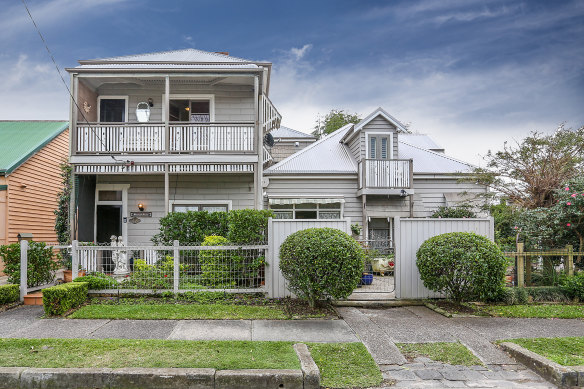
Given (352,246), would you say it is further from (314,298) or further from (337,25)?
(337,25)

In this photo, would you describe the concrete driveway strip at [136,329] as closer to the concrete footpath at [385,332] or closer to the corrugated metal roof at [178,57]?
the concrete footpath at [385,332]

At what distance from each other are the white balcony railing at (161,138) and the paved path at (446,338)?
6938 millimetres

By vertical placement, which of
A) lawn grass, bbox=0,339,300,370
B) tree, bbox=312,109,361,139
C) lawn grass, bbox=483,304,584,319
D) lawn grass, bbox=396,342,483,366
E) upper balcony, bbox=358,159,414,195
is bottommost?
lawn grass, bbox=483,304,584,319

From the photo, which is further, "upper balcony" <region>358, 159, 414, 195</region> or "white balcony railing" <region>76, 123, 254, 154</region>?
"upper balcony" <region>358, 159, 414, 195</region>

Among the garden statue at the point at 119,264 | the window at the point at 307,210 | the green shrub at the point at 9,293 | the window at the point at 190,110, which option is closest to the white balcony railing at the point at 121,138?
the window at the point at 190,110

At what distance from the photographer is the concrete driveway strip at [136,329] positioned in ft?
18.5

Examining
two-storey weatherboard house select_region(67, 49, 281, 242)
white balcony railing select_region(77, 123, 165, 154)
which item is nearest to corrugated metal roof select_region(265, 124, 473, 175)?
two-storey weatherboard house select_region(67, 49, 281, 242)

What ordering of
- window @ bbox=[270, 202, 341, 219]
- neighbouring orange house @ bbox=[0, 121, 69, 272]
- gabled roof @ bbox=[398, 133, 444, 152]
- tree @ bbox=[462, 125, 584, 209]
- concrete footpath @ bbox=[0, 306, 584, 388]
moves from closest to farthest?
1. concrete footpath @ bbox=[0, 306, 584, 388]
2. tree @ bbox=[462, 125, 584, 209]
3. neighbouring orange house @ bbox=[0, 121, 69, 272]
4. window @ bbox=[270, 202, 341, 219]
5. gabled roof @ bbox=[398, 133, 444, 152]

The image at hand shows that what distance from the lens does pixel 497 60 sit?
44.1ft

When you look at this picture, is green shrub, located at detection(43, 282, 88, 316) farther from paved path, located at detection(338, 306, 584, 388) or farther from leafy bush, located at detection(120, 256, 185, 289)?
paved path, located at detection(338, 306, 584, 388)

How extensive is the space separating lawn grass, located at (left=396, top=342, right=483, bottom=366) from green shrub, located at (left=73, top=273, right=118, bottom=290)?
239 inches

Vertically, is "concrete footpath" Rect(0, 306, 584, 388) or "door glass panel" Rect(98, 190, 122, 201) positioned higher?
"door glass panel" Rect(98, 190, 122, 201)

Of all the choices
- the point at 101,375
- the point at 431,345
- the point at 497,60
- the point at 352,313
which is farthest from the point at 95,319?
the point at 497,60

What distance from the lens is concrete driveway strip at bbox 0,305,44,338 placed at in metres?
6.05
